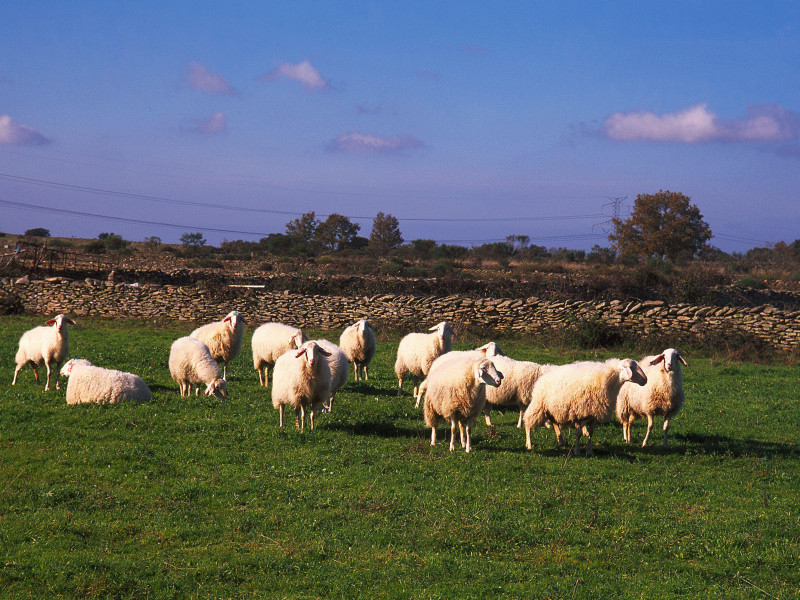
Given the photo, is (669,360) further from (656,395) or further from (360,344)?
(360,344)

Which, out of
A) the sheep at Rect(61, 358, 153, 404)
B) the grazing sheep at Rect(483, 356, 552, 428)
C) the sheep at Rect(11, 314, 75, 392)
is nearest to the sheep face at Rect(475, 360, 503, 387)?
the grazing sheep at Rect(483, 356, 552, 428)

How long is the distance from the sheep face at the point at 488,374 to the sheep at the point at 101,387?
21.7 feet

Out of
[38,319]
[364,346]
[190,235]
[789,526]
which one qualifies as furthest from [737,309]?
[190,235]

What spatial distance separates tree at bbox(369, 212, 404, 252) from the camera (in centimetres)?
8669

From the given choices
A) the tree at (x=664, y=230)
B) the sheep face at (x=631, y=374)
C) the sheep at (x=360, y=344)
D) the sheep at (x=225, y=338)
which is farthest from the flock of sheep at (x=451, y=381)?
the tree at (x=664, y=230)

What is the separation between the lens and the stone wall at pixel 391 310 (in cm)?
2527

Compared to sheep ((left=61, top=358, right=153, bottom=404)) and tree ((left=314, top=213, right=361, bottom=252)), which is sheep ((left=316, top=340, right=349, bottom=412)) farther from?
tree ((left=314, top=213, right=361, bottom=252))

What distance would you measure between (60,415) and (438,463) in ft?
21.7

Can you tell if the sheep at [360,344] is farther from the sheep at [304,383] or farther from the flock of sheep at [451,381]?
the sheep at [304,383]

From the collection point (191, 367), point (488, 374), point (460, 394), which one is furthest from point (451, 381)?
point (191, 367)

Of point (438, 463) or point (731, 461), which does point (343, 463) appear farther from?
point (731, 461)

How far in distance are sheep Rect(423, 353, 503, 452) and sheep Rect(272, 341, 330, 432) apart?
1.94 metres

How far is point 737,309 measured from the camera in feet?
83.8

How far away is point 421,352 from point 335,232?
64.9 m
